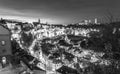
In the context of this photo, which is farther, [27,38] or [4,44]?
[27,38]

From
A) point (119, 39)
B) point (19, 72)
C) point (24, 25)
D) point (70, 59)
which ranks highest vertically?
point (24, 25)

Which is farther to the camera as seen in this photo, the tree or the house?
the tree

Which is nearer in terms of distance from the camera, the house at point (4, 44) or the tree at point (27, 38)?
the house at point (4, 44)

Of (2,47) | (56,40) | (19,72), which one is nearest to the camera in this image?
(19,72)

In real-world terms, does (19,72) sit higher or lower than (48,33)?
lower

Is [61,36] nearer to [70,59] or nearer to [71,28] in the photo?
[71,28]

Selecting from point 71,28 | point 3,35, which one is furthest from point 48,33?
point 3,35

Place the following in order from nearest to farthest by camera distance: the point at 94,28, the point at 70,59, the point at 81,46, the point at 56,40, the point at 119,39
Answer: the point at 119,39, the point at 70,59, the point at 81,46, the point at 94,28, the point at 56,40

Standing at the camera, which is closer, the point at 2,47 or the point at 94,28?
the point at 2,47

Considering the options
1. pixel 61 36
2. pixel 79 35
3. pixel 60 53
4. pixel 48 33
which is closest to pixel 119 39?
pixel 60 53

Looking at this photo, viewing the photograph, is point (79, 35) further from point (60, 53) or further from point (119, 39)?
point (119, 39)
